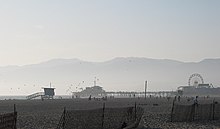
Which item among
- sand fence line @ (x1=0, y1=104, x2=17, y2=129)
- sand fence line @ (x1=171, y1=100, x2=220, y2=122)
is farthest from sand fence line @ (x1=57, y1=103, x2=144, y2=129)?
sand fence line @ (x1=171, y1=100, x2=220, y2=122)

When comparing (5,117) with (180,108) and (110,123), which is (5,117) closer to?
(110,123)

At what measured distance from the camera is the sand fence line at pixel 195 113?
30.4 m

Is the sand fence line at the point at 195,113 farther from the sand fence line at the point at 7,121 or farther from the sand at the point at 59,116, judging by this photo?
the sand fence line at the point at 7,121

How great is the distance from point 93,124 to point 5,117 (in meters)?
7.21

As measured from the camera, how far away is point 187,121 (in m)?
30.3

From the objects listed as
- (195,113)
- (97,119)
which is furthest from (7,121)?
(195,113)

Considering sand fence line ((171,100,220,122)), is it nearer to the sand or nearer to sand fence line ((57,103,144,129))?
the sand

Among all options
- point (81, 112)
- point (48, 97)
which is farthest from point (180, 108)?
point (48, 97)

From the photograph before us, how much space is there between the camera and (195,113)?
31.9 metres

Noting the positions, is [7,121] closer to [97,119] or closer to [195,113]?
[97,119]

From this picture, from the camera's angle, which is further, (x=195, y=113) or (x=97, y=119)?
(x=195, y=113)

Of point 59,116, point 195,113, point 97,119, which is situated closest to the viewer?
point 97,119

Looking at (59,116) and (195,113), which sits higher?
(195,113)

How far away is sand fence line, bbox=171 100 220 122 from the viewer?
30438mm
